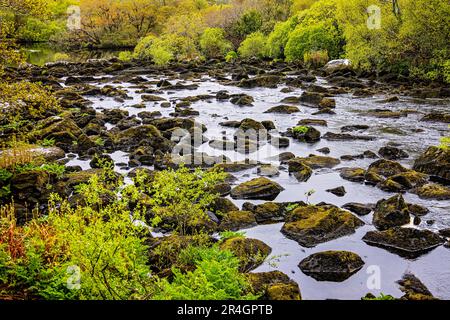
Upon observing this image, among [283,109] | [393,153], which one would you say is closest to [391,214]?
[393,153]

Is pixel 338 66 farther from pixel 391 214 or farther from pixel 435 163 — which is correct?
pixel 391 214

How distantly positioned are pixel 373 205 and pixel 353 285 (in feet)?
13.4

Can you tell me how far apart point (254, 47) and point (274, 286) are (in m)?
54.7

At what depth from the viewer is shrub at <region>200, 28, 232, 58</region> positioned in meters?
62.2

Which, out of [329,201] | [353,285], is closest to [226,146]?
[329,201]

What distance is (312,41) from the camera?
161ft

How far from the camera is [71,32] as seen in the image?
90.2m

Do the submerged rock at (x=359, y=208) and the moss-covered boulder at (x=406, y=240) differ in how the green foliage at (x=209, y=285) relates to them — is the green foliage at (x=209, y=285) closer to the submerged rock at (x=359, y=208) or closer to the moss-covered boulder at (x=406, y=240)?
the moss-covered boulder at (x=406, y=240)

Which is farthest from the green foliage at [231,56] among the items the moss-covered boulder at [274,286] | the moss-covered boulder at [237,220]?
the moss-covered boulder at [274,286]

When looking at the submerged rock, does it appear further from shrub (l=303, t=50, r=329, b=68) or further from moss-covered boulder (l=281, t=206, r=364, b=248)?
shrub (l=303, t=50, r=329, b=68)

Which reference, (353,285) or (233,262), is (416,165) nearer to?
(353,285)

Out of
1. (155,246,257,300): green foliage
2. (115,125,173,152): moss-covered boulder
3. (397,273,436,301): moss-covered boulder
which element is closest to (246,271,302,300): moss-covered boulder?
(155,246,257,300): green foliage

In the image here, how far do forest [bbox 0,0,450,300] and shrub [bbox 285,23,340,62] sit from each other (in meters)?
7.53

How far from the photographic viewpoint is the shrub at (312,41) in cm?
4797
